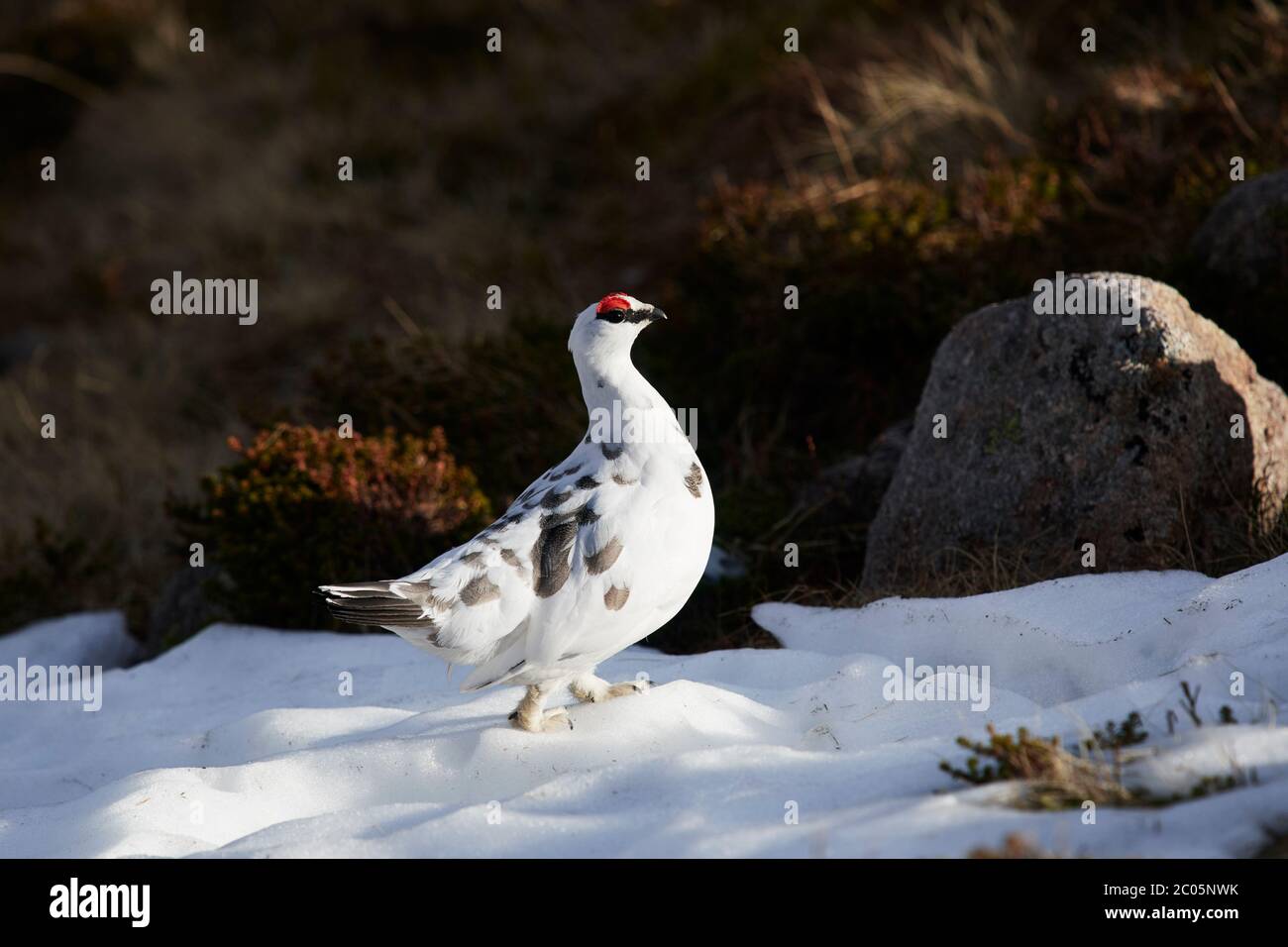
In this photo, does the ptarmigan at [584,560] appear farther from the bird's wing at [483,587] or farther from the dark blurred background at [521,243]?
the dark blurred background at [521,243]

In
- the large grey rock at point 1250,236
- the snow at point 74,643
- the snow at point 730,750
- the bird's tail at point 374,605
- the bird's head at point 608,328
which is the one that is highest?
the large grey rock at point 1250,236

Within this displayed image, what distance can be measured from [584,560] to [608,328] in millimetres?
683

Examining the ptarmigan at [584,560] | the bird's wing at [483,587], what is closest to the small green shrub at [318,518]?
the ptarmigan at [584,560]

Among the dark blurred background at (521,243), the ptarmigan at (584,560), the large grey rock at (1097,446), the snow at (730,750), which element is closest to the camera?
the snow at (730,750)

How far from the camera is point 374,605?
321 centimetres

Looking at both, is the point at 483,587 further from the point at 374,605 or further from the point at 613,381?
the point at 613,381

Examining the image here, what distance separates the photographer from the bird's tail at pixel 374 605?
10.5 ft

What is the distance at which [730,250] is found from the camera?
754 cm

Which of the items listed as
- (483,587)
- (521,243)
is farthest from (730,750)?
(521,243)

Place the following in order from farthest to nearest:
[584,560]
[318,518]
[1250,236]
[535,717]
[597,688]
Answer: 1. [1250,236]
2. [318,518]
3. [597,688]
4. [535,717]
5. [584,560]

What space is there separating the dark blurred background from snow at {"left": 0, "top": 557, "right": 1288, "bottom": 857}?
613 mm

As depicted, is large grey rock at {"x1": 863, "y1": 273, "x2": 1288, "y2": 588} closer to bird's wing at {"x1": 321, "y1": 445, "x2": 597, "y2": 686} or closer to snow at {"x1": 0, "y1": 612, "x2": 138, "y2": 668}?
bird's wing at {"x1": 321, "y1": 445, "x2": 597, "y2": 686}
